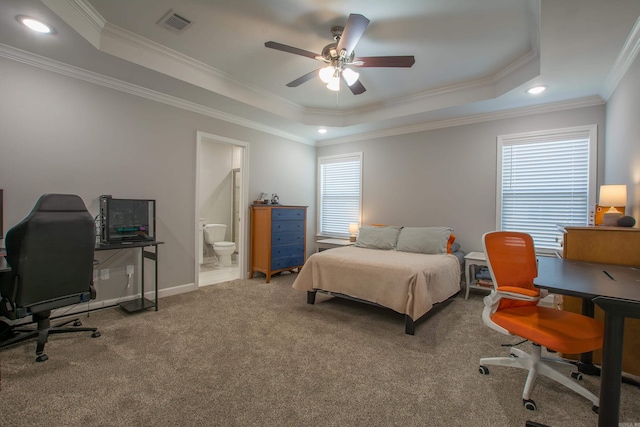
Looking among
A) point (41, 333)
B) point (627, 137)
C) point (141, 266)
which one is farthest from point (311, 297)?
point (627, 137)

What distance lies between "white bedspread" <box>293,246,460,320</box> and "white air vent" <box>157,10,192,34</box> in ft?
9.02

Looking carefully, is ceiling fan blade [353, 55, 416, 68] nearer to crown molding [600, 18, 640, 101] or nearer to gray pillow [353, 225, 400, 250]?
crown molding [600, 18, 640, 101]

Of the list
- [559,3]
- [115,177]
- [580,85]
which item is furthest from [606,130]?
[115,177]

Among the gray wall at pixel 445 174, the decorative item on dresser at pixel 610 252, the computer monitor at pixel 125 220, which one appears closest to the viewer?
Answer: the decorative item on dresser at pixel 610 252

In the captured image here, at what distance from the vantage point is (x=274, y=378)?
2.00 m

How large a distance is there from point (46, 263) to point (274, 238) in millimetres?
2853

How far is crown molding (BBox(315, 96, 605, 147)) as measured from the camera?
3.58 m

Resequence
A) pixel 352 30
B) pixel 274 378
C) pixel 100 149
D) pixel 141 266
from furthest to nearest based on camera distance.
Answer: pixel 141 266, pixel 100 149, pixel 352 30, pixel 274 378

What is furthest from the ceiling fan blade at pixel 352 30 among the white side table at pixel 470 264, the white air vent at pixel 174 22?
the white side table at pixel 470 264

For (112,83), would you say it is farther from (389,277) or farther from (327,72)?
(389,277)

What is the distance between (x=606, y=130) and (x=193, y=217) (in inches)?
210

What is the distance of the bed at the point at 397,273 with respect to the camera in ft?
9.13

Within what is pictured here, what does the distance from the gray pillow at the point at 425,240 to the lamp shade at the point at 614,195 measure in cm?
164

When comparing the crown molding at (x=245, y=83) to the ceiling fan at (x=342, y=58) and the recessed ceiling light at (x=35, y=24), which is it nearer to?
the recessed ceiling light at (x=35, y=24)
